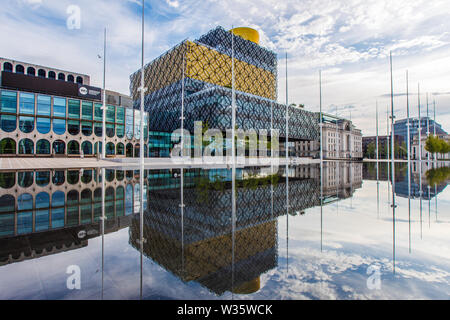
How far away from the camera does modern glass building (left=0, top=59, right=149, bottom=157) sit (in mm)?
41906

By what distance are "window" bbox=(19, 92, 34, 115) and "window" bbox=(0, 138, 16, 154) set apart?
17.7 ft

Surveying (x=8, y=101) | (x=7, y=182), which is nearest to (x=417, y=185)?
(x=7, y=182)

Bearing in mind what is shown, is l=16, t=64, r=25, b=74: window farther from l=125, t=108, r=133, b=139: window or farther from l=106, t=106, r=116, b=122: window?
l=125, t=108, r=133, b=139: window

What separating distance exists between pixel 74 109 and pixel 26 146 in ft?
34.7

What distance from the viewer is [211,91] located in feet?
177

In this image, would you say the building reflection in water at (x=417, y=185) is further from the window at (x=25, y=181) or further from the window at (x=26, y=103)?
the window at (x=26, y=103)

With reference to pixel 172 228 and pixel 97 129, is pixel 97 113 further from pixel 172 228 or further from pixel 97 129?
pixel 172 228

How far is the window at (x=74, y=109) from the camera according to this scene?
4744 centimetres

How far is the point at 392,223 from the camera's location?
636cm

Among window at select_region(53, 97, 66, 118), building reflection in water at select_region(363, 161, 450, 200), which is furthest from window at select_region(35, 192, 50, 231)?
window at select_region(53, 97, 66, 118)

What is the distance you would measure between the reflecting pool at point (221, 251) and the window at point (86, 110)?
47.4 m

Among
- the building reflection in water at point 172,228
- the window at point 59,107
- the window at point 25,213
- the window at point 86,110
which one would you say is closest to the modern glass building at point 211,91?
the window at point 86,110

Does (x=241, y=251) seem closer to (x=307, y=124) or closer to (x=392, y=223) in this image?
(x=392, y=223)
